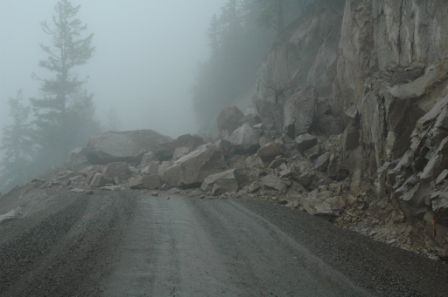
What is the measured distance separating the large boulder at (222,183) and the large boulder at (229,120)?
10687 mm

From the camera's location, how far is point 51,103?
3791cm

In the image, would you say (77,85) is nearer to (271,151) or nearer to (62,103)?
(62,103)

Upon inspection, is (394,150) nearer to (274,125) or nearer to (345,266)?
(345,266)

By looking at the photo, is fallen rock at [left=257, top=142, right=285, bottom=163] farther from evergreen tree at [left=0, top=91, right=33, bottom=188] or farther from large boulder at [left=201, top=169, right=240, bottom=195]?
evergreen tree at [left=0, top=91, right=33, bottom=188]

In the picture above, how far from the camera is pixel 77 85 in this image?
129ft

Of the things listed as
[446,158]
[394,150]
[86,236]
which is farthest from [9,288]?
[394,150]

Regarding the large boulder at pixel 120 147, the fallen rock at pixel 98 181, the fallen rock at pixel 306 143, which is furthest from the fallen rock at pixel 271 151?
the large boulder at pixel 120 147

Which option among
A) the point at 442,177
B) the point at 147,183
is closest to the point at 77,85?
the point at 147,183

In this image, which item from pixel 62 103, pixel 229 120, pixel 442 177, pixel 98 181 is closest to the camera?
pixel 442 177

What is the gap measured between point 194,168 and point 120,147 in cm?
953

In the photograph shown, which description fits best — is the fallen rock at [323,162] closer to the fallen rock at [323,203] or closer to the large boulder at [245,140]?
the fallen rock at [323,203]

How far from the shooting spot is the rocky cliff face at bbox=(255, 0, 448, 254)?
368 inches

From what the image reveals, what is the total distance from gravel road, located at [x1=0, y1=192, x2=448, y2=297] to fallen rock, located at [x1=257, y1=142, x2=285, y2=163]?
248 inches

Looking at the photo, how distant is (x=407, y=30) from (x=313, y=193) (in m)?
6.19
